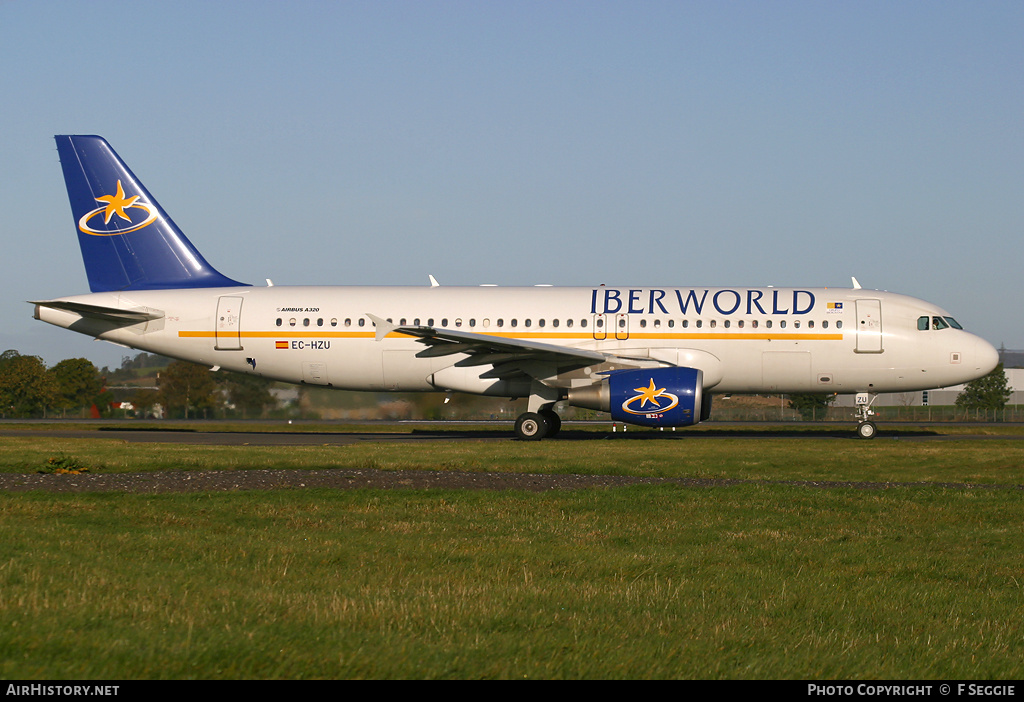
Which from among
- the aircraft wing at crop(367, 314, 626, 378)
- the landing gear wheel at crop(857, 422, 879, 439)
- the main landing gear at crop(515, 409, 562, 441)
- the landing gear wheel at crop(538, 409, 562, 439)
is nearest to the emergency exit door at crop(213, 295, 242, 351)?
the aircraft wing at crop(367, 314, 626, 378)

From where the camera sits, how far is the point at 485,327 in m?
26.2

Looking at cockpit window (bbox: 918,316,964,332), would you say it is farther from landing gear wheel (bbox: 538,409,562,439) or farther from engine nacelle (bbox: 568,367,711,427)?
landing gear wheel (bbox: 538,409,562,439)

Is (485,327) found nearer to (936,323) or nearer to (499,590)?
(936,323)

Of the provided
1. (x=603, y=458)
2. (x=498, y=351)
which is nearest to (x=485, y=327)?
(x=498, y=351)

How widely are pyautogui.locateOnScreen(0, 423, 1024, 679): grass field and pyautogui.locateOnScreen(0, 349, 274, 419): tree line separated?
24.2 metres

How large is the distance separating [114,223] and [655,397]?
1608 cm

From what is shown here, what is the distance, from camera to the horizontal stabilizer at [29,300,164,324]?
2573 centimetres

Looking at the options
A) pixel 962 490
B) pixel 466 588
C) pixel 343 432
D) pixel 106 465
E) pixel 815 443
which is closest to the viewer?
pixel 466 588

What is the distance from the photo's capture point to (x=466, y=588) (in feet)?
22.6

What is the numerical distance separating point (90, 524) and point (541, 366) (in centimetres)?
1625
